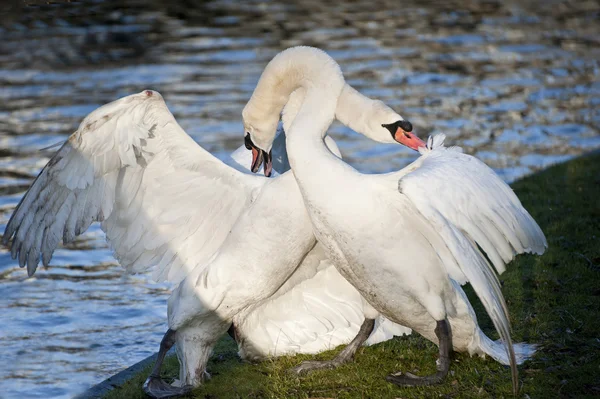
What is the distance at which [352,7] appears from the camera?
25438 millimetres

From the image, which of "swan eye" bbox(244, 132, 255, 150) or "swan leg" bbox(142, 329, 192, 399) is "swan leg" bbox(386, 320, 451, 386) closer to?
"swan leg" bbox(142, 329, 192, 399)

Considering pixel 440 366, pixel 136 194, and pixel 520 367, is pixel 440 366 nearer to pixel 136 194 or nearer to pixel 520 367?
pixel 520 367

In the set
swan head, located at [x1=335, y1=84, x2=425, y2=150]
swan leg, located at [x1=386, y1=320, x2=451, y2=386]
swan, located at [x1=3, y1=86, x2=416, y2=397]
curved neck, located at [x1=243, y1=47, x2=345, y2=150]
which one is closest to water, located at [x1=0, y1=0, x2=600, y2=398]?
swan, located at [x1=3, y1=86, x2=416, y2=397]

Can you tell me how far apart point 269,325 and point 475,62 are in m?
13.6

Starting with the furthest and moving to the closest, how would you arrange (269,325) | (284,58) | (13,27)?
(13,27) < (269,325) < (284,58)

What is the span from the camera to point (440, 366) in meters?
6.43

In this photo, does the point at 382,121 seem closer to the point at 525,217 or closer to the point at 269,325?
the point at 525,217

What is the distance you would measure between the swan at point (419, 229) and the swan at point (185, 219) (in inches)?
15.6

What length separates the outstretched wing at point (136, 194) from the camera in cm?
673

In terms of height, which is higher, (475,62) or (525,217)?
(525,217)

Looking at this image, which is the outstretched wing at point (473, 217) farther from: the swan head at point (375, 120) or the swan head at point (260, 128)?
the swan head at point (260, 128)

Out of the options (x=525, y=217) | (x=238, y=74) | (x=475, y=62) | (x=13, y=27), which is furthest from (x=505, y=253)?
(x=13, y=27)

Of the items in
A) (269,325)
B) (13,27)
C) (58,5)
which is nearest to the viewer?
(269,325)

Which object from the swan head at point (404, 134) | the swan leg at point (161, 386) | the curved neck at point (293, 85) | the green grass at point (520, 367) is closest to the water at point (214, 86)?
the swan leg at point (161, 386)
